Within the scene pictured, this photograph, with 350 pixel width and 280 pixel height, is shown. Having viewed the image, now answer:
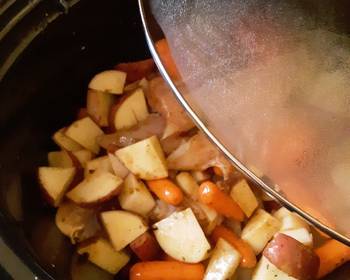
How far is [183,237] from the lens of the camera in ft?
4.71

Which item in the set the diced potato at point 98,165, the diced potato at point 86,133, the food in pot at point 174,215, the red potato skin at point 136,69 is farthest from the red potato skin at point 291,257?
the red potato skin at point 136,69

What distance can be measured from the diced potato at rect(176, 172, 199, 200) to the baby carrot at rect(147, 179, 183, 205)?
23 mm

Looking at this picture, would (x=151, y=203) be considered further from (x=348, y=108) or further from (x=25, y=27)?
(x=348, y=108)

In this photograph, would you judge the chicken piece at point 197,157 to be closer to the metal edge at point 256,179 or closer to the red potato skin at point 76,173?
the red potato skin at point 76,173

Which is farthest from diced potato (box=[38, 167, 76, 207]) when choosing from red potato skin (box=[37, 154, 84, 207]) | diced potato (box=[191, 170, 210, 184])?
diced potato (box=[191, 170, 210, 184])

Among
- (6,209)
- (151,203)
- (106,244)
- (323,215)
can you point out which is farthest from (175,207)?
(323,215)

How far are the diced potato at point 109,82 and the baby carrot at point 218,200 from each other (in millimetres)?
403

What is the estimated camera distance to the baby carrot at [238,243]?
144 centimetres

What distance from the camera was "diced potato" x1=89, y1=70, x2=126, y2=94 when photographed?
1.68 m

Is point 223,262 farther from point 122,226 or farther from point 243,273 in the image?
point 122,226

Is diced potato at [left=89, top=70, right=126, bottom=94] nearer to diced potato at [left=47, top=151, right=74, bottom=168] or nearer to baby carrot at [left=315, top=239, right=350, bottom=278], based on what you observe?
diced potato at [left=47, top=151, right=74, bottom=168]

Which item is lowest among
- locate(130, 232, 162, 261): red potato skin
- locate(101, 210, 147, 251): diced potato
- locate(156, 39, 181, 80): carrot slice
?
locate(130, 232, 162, 261): red potato skin

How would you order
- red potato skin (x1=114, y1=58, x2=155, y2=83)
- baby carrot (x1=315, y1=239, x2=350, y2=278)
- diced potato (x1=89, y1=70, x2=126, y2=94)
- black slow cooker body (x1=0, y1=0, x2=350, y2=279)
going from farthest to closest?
red potato skin (x1=114, y1=58, x2=155, y2=83) → diced potato (x1=89, y1=70, x2=126, y2=94) → baby carrot (x1=315, y1=239, x2=350, y2=278) → black slow cooker body (x1=0, y1=0, x2=350, y2=279)

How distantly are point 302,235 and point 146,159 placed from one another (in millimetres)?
427
